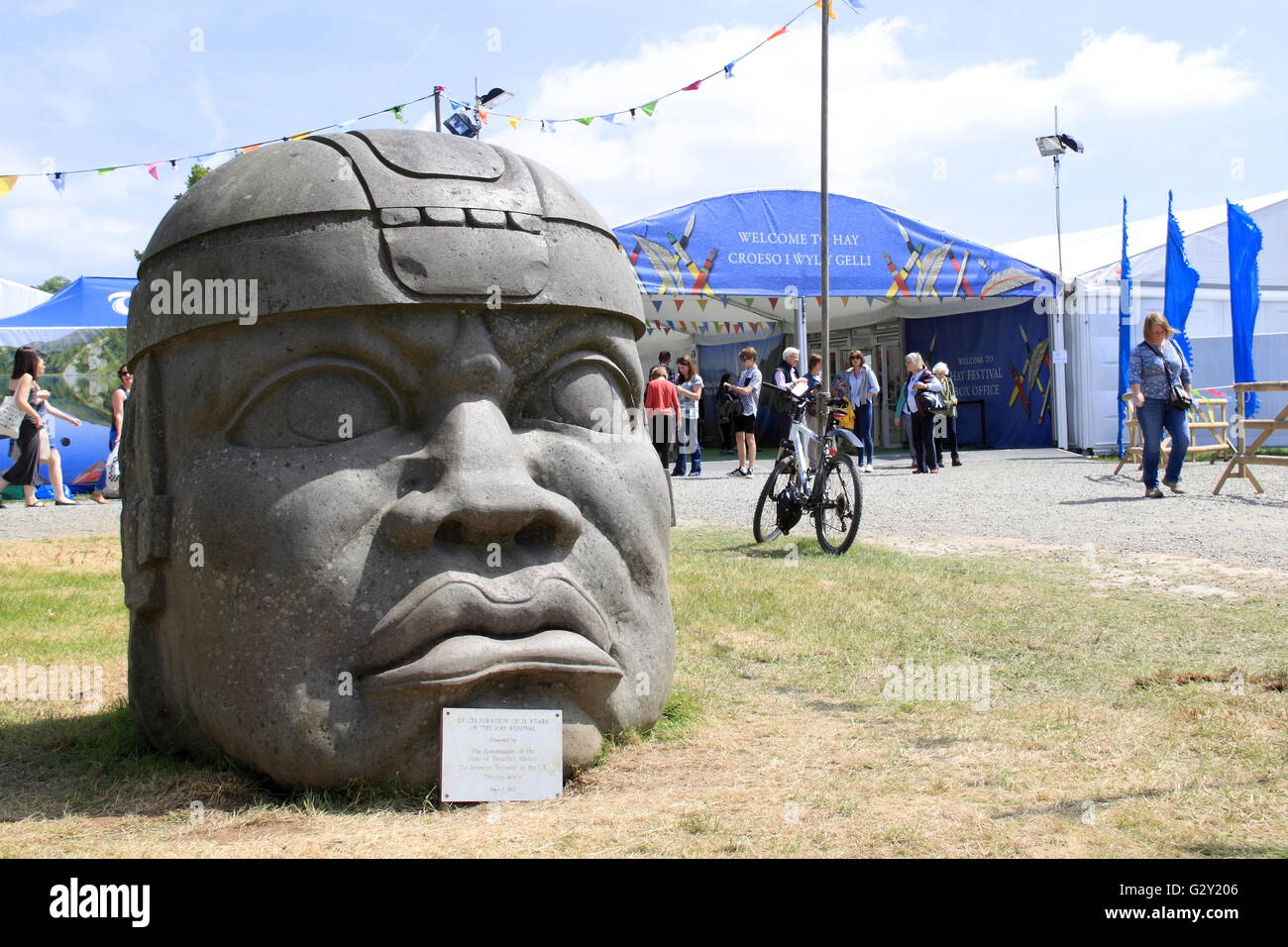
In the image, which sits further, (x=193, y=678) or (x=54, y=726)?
(x=54, y=726)

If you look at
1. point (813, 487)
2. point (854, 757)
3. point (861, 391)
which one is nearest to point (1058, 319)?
point (861, 391)

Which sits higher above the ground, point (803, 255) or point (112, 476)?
point (803, 255)

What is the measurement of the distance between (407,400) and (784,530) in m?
5.16

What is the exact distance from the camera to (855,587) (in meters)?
6.46

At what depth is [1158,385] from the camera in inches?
401

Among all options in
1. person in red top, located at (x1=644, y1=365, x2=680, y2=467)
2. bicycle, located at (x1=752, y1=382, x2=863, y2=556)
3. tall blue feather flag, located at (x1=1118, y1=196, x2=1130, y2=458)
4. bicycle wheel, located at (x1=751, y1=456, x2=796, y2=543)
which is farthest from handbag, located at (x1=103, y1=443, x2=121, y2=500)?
tall blue feather flag, located at (x1=1118, y1=196, x2=1130, y2=458)

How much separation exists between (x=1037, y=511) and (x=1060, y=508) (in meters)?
0.29

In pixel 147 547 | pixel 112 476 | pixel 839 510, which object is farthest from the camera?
pixel 112 476

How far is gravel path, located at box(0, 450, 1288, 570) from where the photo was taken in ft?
26.3

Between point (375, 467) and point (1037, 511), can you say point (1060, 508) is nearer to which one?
point (1037, 511)

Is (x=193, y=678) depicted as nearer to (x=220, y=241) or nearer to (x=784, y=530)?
(x=220, y=241)

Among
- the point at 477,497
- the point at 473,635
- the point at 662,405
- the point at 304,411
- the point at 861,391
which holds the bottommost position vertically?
the point at 473,635

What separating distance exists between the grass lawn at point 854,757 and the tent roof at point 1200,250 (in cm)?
1228
